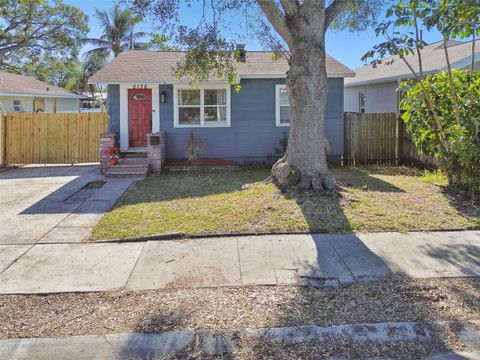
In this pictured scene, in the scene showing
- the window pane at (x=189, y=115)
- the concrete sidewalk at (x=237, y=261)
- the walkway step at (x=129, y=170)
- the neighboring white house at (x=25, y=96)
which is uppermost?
the neighboring white house at (x=25, y=96)

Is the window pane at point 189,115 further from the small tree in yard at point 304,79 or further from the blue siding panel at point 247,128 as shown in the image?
the small tree in yard at point 304,79

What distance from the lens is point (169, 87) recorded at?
1406 centimetres

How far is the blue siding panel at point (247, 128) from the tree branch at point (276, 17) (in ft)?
18.2

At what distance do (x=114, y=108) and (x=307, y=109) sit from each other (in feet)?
24.9

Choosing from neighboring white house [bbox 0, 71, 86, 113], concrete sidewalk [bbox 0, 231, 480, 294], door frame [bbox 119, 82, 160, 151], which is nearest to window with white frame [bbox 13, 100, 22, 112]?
neighboring white house [bbox 0, 71, 86, 113]

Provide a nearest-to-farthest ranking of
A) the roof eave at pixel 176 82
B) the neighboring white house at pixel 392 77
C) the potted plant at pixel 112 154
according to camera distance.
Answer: the potted plant at pixel 112 154 < the roof eave at pixel 176 82 < the neighboring white house at pixel 392 77

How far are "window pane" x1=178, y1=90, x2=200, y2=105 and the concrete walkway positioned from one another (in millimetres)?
10960

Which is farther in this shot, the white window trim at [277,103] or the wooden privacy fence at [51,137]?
the wooden privacy fence at [51,137]

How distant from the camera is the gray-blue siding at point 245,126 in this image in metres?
14.2

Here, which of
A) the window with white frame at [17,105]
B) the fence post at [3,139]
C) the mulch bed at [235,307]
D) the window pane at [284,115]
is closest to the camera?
the mulch bed at [235,307]

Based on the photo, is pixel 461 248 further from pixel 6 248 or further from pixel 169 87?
pixel 169 87

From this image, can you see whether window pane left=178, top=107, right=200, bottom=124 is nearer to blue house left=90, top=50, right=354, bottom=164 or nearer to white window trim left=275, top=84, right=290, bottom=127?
blue house left=90, top=50, right=354, bottom=164

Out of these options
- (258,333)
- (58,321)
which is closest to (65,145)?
(58,321)

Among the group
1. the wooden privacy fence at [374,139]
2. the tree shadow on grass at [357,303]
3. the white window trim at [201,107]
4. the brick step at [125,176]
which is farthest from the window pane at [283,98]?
the tree shadow on grass at [357,303]
